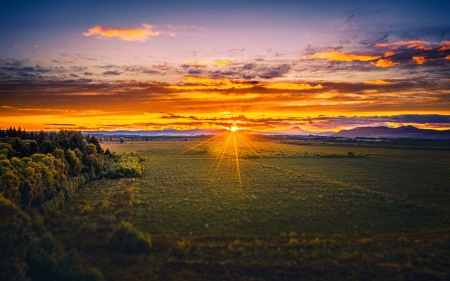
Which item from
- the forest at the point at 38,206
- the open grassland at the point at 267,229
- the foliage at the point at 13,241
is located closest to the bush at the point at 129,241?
the open grassland at the point at 267,229

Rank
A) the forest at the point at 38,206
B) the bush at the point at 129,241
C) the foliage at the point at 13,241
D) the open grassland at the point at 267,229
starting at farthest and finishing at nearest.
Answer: the bush at the point at 129,241, the open grassland at the point at 267,229, the forest at the point at 38,206, the foliage at the point at 13,241

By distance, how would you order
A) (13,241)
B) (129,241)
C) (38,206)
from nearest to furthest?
(13,241)
(129,241)
(38,206)

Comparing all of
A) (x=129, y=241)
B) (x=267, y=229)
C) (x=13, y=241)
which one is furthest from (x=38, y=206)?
(x=267, y=229)

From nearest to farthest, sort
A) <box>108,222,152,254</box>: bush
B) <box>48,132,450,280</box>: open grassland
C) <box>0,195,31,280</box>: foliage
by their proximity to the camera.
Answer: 1. <box>0,195,31,280</box>: foliage
2. <box>48,132,450,280</box>: open grassland
3. <box>108,222,152,254</box>: bush

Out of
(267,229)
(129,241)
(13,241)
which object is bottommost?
(267,229)

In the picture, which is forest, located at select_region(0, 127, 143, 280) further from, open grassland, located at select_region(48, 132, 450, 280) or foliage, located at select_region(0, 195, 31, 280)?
open grassland, located at select_region(48, 132, 450, 280)

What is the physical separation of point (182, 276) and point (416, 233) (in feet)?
55.7

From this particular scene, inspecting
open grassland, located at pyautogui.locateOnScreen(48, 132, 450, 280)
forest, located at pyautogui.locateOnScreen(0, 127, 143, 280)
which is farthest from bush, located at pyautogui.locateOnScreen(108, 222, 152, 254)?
forest, located at pyautogui.locateOnScreen(0, 127, 143, 280)

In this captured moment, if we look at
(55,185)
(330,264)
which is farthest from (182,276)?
(55,185)

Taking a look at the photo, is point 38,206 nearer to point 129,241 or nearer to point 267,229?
point 129,241

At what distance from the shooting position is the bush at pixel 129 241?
18391 mm

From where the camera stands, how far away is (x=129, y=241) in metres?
18.6

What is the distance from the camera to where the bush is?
18391 mm

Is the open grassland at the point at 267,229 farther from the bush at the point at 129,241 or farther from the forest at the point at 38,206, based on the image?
the forest at the point at 38,206
